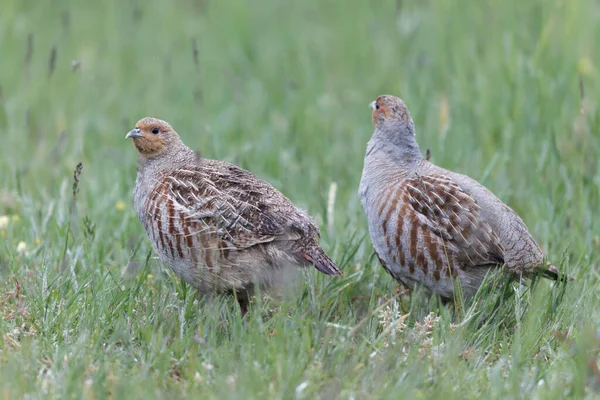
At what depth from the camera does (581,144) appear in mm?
6355

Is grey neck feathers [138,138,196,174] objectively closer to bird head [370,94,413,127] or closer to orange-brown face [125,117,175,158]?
orange-brown face [125,117,175,158]

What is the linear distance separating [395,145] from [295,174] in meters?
1.85

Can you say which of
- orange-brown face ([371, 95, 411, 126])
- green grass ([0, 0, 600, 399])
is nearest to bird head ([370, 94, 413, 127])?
orange-brown face ([371, 95, 411, 126])

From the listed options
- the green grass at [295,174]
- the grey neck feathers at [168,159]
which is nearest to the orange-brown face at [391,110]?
the green grass at [295,174]

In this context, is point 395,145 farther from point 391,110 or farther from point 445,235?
point 445,235

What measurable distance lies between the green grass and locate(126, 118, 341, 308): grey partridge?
0.17 m

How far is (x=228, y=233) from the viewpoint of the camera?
14.0 ft

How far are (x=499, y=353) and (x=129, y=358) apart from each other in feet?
5.54

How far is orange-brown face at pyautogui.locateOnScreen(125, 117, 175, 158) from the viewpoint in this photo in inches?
189

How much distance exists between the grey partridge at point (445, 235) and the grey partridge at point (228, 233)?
468 mm

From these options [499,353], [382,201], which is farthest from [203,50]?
[499,353]

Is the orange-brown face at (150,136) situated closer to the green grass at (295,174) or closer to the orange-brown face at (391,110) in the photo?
the green grass at (295,174)

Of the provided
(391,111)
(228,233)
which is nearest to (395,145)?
(391,111)

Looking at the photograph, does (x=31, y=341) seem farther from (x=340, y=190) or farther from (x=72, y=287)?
(x=340, y=190)
